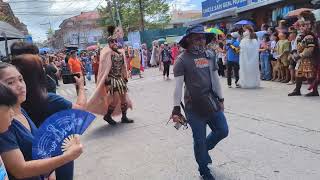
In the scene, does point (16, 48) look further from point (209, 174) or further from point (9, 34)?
point (9, 34)

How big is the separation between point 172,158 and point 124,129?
7.83ft

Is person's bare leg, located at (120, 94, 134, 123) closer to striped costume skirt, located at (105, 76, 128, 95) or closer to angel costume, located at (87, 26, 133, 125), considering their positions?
angel costume, located at (87, 26, 133, 125)

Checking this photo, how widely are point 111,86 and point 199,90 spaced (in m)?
3.83

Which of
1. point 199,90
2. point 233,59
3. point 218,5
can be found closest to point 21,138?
point 199,90

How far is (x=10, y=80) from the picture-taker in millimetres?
2467

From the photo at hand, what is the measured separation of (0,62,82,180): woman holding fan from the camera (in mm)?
2162

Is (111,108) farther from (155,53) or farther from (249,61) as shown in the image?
(155,53)

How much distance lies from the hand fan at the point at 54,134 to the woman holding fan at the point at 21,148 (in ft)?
0.19

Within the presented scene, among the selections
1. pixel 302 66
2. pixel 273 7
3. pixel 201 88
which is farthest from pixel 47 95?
pixel 273 7

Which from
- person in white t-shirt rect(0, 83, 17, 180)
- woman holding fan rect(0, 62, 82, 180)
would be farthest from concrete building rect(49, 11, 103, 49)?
person in white t-shirt rect(0, 83, 17, 180)

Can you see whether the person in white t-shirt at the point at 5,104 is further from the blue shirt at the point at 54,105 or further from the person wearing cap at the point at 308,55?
the person wearing cap at the point at 308,55

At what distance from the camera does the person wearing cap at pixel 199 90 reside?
15.1 feet

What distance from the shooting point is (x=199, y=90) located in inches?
182

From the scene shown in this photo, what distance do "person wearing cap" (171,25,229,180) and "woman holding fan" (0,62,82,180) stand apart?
2.32 m
